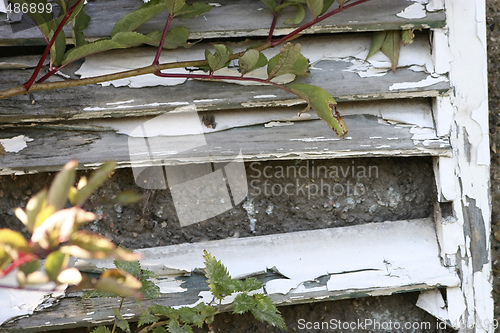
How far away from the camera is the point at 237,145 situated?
1080 millimetres

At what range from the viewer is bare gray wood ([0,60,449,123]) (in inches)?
40.7

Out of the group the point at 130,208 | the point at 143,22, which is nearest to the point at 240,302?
the point at 130,208

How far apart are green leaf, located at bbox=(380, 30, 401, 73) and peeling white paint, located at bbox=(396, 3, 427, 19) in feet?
0.13

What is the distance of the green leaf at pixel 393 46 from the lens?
3.51ft

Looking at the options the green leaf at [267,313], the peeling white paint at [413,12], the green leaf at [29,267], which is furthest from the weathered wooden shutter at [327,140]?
the green leaf at [29,267]

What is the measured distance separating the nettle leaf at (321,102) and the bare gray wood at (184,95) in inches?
4.0

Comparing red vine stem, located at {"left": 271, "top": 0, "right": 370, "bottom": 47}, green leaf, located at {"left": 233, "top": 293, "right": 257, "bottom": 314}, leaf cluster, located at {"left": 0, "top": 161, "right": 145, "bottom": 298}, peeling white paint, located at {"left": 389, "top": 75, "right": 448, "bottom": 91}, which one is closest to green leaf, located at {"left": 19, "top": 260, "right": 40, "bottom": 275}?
leaf cluster, located at {"left": 0, "top": 161, "right": 145, "bottom": 298}

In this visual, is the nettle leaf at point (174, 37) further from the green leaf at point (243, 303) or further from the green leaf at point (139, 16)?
the green leaf at point (243, 303)

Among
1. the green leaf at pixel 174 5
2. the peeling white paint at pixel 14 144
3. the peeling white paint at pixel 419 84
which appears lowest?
the peeling white paint at pixel 419 84

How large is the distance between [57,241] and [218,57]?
0.61m

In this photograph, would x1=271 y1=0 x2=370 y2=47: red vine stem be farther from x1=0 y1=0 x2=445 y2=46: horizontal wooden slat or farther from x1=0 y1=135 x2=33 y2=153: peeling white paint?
x1=0 y1=135 x2=33 y2=153: peeling white paint

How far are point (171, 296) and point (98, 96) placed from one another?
20.0 inches

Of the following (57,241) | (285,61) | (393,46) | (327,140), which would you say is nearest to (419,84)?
(393,46)

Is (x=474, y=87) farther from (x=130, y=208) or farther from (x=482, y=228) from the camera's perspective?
(x=130, y=208)
